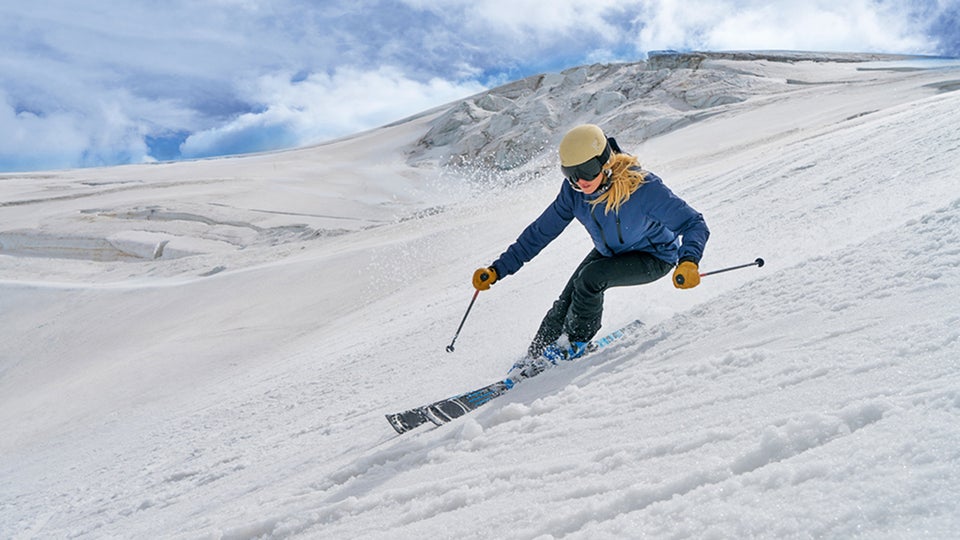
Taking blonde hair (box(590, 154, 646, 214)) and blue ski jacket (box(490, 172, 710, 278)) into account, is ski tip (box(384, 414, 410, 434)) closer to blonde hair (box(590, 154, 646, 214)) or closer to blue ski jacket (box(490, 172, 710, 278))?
blue ski jacket (box(490, 172, 710, 278))

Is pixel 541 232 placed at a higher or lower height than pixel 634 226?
higher

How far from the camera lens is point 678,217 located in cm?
334

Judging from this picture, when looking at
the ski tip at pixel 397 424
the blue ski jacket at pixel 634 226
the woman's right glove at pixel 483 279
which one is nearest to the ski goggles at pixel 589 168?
the blue ski jacket at pixel 634 226

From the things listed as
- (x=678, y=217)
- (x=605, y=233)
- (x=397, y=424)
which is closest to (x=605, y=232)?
(x=605, y=233)

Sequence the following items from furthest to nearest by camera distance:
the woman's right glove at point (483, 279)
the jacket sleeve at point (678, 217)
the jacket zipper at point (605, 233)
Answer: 1. the woman's right glove at point (483, 279)
2. the jacket zipper at point (605, 233)
3. the jacket sleeve at point (678, 217)

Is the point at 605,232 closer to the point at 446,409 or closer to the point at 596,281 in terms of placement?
the point at 596,281

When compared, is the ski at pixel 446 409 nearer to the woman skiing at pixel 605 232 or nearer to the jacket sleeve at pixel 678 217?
the woman skiing at pixel 605 232

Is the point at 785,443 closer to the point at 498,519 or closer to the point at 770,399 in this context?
the point at 770,399

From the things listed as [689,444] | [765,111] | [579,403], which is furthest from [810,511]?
[765,111]

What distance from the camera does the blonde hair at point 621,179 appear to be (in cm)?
340

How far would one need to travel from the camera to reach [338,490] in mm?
2691

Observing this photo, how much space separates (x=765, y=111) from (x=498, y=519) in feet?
70.5

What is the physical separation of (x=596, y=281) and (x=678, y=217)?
58cm

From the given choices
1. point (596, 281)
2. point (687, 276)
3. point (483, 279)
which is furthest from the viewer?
point (483, 279)
